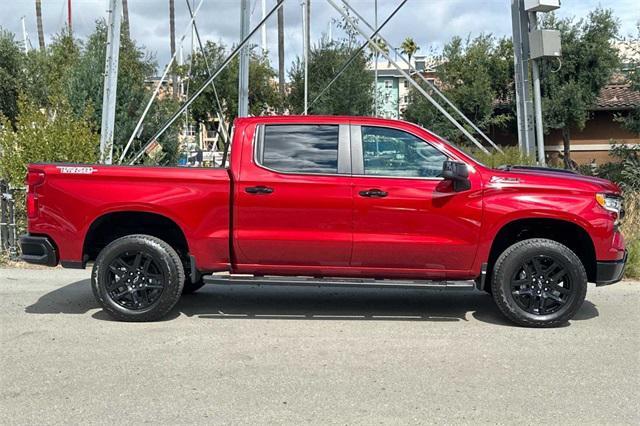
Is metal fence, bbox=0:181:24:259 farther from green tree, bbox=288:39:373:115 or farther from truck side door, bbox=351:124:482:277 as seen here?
green tree, bbox=288:39:373:115

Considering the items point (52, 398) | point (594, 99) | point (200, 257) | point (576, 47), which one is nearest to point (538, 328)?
point (200, 257)

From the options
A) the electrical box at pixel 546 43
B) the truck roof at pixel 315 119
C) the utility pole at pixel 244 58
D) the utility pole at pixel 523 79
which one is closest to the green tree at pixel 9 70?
the utility pole at pixel 244 58

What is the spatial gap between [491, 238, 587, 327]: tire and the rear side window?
185 centimetres

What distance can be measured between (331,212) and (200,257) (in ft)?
4.31

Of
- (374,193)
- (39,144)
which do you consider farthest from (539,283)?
(39,144)

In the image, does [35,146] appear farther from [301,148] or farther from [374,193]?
[374,193]

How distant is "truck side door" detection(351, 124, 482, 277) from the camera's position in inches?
229

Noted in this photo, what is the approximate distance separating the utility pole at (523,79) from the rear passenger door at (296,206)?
281 inches

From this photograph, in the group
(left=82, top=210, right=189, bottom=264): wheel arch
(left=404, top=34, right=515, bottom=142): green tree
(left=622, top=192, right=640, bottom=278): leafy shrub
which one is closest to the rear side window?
(left=82, top=210, right=189, bottom=264): wheel arch

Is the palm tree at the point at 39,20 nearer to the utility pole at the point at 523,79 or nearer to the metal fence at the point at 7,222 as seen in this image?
the metal fence at the point at 7,222

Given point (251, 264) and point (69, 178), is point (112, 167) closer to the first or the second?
point (69, 178)

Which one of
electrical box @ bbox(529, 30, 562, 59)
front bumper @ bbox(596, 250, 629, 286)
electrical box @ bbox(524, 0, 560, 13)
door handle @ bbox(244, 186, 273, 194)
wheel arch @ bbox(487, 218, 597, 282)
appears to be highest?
electrical box @ bbox(524, 0, 560, 13)

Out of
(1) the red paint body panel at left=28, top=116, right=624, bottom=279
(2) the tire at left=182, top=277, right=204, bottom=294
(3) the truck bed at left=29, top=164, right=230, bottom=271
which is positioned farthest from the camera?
(2) the tire at left=182, top=277, right=204, bottom=294

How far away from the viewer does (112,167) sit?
602cm
